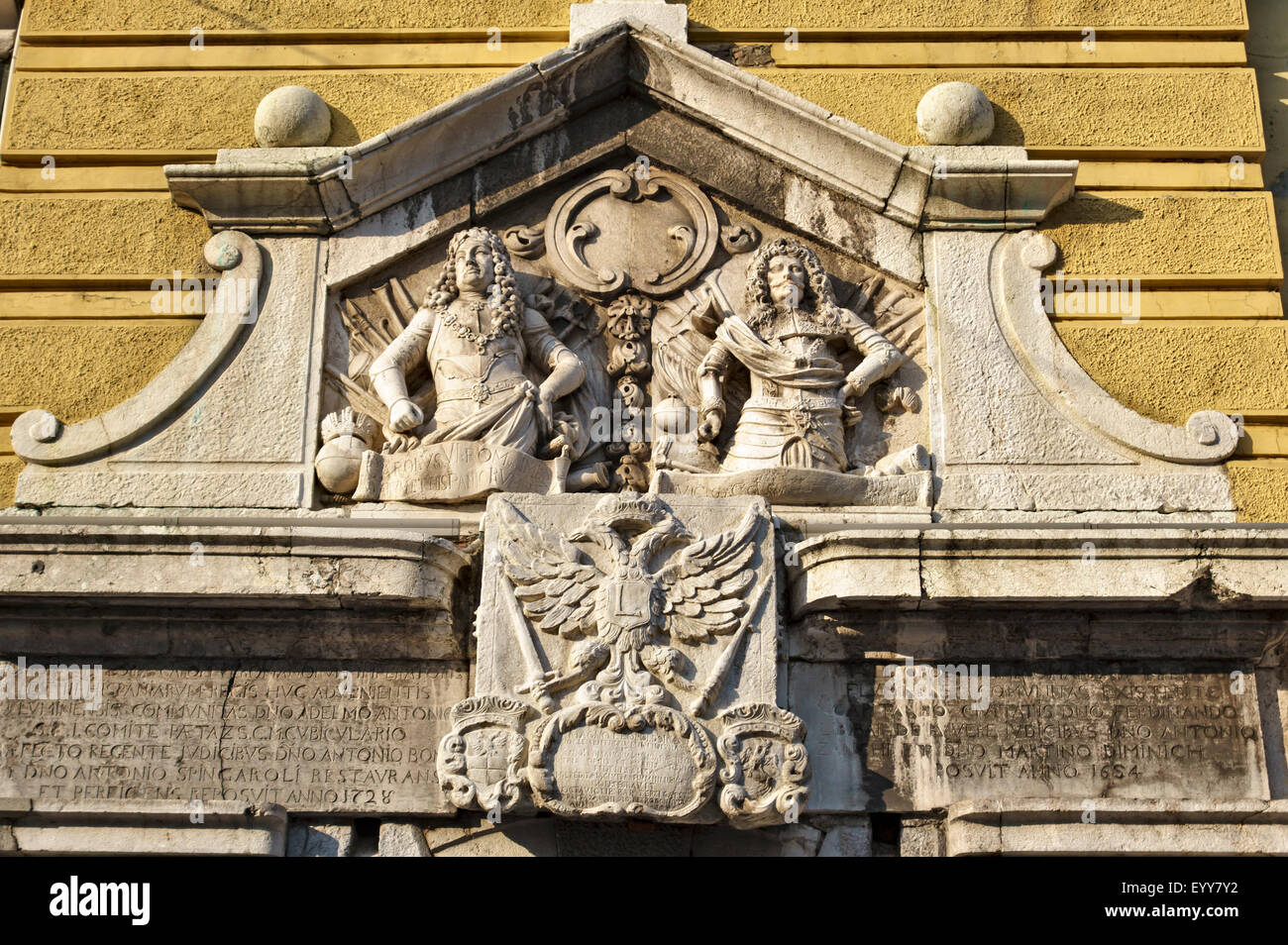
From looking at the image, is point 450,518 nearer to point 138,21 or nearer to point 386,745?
point 386,745

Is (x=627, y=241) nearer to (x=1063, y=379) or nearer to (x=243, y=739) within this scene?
(x=1063, y=379)

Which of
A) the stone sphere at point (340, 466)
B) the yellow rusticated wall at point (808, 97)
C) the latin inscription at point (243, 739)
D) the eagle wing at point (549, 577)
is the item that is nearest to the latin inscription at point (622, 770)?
the eagle wing at point (549, 577)

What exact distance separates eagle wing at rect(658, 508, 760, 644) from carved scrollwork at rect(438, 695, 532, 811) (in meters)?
0.72

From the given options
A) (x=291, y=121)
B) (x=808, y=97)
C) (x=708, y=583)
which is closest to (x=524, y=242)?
(x=291, y=121)

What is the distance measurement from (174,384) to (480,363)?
134cm

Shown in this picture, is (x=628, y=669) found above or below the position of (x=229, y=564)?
below

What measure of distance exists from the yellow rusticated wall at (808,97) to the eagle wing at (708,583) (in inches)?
74.5

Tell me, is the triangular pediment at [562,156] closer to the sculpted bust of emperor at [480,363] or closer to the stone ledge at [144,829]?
the sculpted bust of emperor at [480,363]

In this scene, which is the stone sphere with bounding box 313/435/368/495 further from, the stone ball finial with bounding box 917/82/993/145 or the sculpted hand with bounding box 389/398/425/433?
the stone ball finial with bounding box 917/82/993/145

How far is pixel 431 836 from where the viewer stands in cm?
652

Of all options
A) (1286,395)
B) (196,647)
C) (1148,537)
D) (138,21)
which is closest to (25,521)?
(196,647)

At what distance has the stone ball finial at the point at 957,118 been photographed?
763 centimetres

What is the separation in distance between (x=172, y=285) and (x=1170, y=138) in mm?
4646

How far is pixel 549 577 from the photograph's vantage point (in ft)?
21.6
